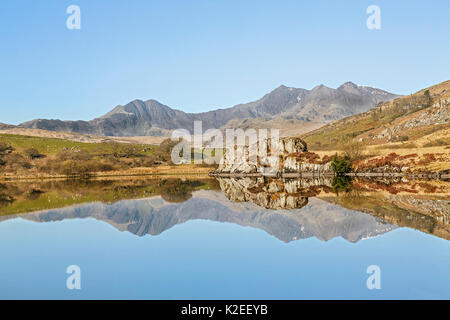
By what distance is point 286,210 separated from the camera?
23.6 meters

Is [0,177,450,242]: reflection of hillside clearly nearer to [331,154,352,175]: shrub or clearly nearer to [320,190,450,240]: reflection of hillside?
[320,190,450,240]: reflection of hillside

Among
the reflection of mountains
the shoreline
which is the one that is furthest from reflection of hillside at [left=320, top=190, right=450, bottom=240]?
the shoreline

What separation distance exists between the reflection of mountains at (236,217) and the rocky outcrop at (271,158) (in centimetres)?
3235

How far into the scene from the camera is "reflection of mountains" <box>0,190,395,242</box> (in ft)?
53.6

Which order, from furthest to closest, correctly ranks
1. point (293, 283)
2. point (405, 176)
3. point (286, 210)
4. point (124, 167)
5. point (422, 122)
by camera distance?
point (422, 122)
point (124, 167)
point (405, 176)
point (286, 210)
point (293, 283)

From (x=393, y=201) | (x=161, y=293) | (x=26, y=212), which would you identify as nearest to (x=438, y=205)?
(x=393, y=201)

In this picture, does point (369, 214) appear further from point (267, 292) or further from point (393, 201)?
point (267, 292)

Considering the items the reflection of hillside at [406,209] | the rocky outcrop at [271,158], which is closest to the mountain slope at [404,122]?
the rocky outcrop at [271,158]

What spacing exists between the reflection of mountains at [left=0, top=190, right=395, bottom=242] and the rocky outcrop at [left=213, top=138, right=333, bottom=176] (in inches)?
1274

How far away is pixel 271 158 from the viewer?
65.2m

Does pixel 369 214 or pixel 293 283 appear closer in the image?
pixel 293 283

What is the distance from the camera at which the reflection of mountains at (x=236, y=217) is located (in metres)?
16.3
